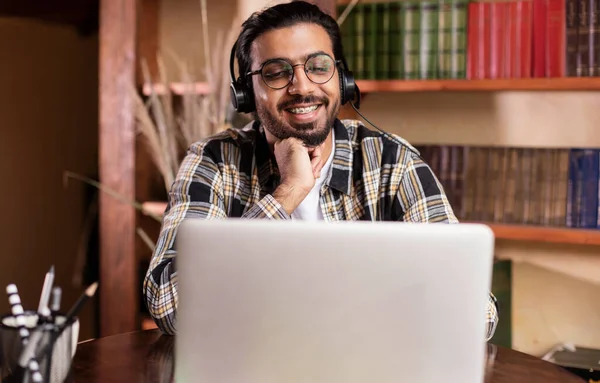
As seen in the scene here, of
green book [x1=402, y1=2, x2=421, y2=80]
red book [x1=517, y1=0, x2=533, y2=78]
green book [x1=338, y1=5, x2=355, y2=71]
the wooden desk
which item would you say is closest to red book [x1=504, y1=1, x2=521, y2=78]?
red book [x1=517, y1=0, x2=533, y2=78]

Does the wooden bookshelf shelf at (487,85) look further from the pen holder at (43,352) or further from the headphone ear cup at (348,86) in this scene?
the pen holder at (43,352)

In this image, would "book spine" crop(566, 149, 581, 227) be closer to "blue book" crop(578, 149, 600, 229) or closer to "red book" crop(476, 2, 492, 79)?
"blue book" crop(578, 149, 600, 229)

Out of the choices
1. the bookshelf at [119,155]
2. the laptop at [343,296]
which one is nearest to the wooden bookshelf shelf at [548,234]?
the bookshelf at [119,155]

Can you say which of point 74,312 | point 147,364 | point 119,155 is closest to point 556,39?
point 119,155

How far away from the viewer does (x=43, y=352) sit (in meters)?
0.88

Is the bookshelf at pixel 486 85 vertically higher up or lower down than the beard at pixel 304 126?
higher up

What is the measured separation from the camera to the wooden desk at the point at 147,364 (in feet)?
3.37

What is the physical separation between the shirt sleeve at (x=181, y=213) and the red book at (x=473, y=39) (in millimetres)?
924

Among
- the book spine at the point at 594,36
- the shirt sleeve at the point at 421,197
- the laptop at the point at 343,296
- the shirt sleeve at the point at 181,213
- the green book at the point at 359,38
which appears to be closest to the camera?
the laptop at the point at 343,296

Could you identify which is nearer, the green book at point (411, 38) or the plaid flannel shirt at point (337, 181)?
the plaid flannel shirt at point (337, 181)

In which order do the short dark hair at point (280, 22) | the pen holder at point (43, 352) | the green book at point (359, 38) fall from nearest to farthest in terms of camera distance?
the pen holder at point (43, 352) → the short dark hair at point (280, 22) → the green book at point (359, 38)

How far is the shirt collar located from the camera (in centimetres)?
169

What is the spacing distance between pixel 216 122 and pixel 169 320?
121cm

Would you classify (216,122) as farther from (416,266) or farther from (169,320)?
(416,266)
